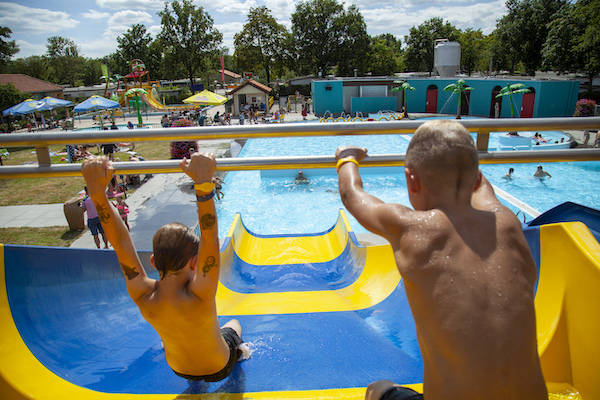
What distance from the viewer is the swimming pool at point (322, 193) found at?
13.1 meters

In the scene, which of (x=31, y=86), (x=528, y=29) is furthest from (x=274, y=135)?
(x=31, y=86)

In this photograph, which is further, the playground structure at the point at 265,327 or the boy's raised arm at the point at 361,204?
the playground structure at the point at 265,327

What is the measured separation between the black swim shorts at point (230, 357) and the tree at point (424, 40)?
70384 millimetres

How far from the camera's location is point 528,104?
28438mm

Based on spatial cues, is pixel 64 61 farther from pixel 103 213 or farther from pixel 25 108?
pixel 103 213

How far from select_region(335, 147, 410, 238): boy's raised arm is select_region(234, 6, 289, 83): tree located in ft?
188

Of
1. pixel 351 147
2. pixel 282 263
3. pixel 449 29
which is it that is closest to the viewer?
pixel 351 147

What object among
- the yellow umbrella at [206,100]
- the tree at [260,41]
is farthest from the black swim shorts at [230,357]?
the tree at [260,41]

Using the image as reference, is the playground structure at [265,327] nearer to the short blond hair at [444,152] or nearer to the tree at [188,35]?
the short blond hair at [444,152]

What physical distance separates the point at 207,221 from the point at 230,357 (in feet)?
3.11

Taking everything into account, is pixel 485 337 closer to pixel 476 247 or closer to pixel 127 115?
pixel 476 247

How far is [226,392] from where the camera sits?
2.17 m

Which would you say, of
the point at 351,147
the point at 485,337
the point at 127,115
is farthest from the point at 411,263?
the point at 127,115

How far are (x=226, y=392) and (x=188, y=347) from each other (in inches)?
14.0
